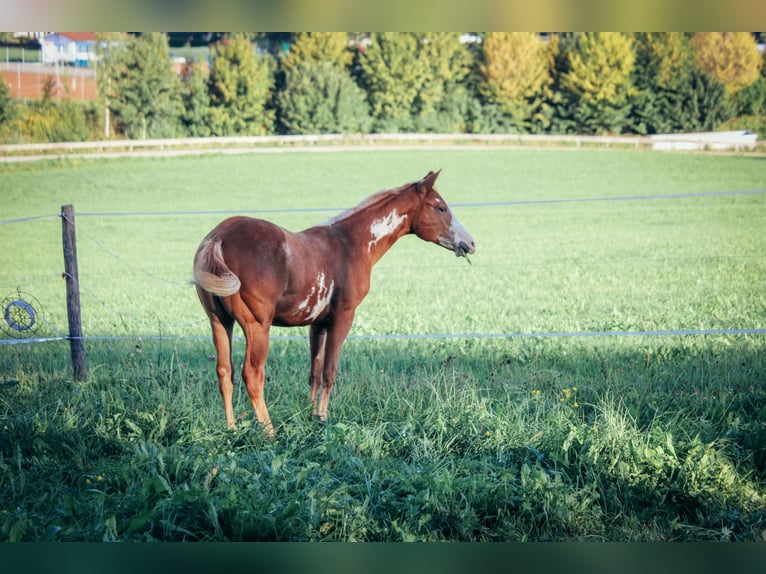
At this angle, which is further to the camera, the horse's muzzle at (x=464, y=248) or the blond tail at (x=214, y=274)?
the horse's muzzle at (x=464, y=248)

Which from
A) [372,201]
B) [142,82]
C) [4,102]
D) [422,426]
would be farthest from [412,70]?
[422,426]

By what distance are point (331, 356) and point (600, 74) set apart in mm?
12662

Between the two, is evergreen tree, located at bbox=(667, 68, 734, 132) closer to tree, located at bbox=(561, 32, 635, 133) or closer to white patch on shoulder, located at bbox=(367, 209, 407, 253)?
tree, located at bbox=(561, 32, 635, 133)

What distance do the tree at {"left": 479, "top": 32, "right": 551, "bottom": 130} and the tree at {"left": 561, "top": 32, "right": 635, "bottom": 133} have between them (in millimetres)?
568

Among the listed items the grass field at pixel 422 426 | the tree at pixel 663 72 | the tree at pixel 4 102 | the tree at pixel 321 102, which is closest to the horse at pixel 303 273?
the grass field at pixel 422 426

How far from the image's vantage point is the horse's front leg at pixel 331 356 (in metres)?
4.60

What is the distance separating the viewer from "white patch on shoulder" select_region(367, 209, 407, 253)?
15.6 ft

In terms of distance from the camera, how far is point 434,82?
15836 mm

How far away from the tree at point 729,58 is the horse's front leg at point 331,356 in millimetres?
10970

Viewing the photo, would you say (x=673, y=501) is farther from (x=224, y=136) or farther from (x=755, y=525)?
(x=224, y=136)

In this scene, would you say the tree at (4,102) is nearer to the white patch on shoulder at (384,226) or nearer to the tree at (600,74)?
the white patch on shoulder at (384,226)

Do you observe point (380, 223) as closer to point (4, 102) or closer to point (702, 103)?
point (4, 102)

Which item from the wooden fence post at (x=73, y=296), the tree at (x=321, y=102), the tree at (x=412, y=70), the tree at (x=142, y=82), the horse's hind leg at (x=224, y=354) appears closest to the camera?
the horse's hind leg at (x=224, y=354)

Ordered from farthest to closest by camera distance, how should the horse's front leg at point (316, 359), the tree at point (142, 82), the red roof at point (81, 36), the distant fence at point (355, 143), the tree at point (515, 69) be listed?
1. the tree at point (515, 69)
2. the distant fence at point (355, 143)
3. the tree at point (142, 82)
4. the red roof at point (81, 36)
5. the horse's front leg at point (316, 359)
